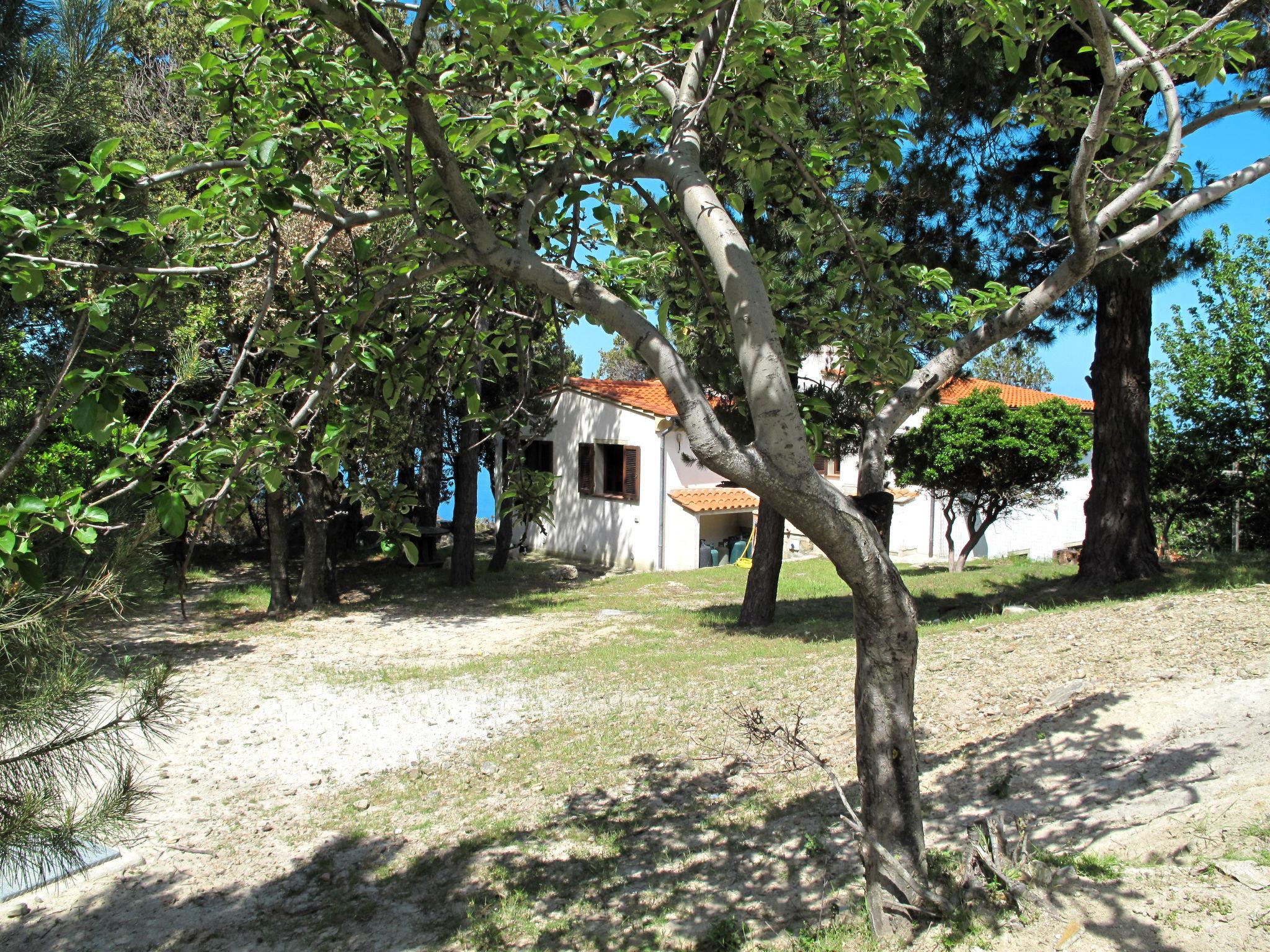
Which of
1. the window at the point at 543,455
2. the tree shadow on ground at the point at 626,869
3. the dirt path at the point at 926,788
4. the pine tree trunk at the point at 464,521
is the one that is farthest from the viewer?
the window at the point at 543,455

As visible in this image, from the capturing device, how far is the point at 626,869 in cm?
443

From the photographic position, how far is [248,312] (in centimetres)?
A: 1049

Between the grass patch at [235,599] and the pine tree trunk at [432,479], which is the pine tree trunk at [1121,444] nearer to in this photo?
the pine tree trunk at [432,479]

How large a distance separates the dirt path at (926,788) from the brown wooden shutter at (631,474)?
10.9 metres

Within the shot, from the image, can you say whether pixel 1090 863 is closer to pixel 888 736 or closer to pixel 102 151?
pixel 888 736

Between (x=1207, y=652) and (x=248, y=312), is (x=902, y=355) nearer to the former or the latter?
(x=1207, y=652)

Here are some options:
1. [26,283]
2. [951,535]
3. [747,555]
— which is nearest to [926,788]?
[26,283]

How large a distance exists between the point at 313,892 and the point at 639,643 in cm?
617

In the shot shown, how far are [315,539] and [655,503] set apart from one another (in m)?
7.56

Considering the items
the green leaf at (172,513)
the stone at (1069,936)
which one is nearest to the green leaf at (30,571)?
the green leaf at (172,513)

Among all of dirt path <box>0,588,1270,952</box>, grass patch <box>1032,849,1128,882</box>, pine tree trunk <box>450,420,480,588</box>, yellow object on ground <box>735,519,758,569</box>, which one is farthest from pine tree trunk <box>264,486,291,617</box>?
grass patch <box>1032,849,1128,882</box>

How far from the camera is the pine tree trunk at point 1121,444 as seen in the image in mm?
9836

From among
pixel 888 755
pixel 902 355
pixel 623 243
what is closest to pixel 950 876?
pixel 888 755

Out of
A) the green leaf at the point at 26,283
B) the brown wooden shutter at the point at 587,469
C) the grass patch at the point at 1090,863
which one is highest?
the brown wooden shutter at the point at 587,469
